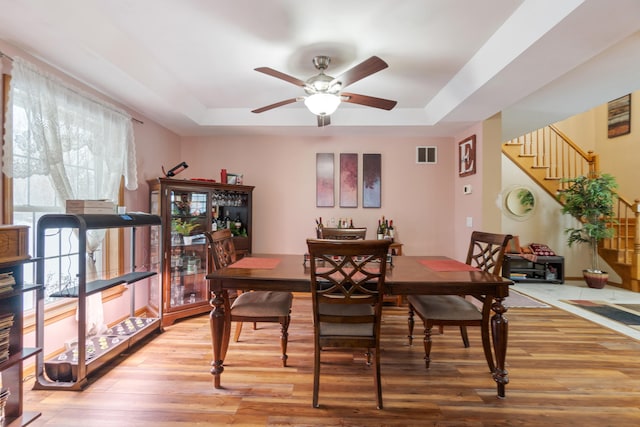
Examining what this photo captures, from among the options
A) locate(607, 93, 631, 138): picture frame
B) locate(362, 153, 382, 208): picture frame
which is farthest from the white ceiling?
locate(607, 93, 631, 138): picture frame

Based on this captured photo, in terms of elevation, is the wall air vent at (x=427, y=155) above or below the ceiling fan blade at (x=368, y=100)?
below

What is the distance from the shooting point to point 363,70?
6.21 ft

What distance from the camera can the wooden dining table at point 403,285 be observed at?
5.57ft

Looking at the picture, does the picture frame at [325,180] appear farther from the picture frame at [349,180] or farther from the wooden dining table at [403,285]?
the wooden dining table at [403,285]

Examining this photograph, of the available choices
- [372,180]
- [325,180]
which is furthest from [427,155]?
[325,180]

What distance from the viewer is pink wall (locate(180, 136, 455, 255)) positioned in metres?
3.92

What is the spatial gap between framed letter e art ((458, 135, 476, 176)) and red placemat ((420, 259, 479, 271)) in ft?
5.48

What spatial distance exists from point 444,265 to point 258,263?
1460 mm

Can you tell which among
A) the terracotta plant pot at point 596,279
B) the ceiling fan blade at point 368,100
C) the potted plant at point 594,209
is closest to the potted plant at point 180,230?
the ceiling fan blade at point 368,100

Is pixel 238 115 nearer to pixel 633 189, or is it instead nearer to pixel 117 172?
pixel 117 172

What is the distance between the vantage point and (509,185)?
527 cm

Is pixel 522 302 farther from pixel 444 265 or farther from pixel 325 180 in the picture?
pixel 325 180

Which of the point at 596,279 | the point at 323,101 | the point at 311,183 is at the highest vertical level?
the point at 323,101

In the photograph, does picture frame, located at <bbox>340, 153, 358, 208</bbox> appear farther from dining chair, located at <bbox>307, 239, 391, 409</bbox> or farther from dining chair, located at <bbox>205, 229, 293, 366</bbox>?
dining chair, located at <bbox>307, 239, 391, 409</bbox>
